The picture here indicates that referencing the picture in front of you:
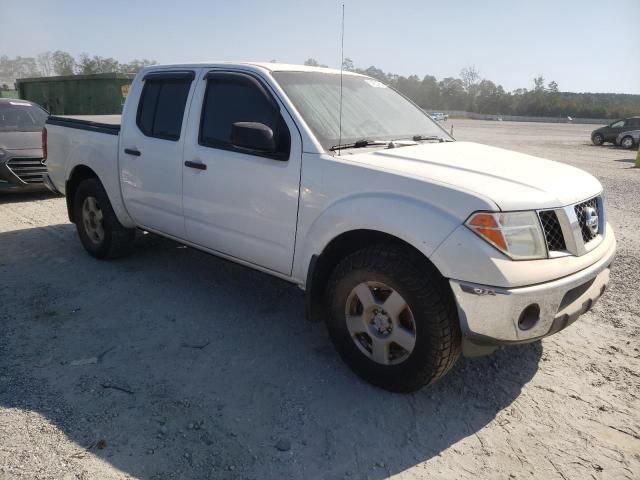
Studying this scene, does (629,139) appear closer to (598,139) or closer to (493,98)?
(598,139)

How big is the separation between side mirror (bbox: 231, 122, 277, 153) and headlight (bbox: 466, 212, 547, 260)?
133 centimetres

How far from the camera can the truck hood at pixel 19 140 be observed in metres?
7.43

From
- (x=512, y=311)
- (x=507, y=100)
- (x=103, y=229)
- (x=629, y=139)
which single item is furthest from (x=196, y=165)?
(x=507, y=100)

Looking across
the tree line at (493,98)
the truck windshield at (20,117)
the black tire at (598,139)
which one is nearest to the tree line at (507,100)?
the tree line at (493,98)

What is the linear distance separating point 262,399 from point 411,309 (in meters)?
1.01

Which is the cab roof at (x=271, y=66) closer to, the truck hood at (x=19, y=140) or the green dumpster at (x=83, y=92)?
the truck hood at (x=19, y=140)

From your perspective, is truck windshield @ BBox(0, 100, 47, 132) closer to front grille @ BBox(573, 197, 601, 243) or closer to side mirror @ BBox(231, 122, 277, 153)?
side mirror @ BBox(231, 122, 277, 153)

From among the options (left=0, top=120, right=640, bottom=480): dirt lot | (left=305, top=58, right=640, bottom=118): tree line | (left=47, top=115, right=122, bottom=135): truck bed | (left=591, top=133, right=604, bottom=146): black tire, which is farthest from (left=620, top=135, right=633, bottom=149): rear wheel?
(left=305, top=58, right=640, bottom=118): tree line

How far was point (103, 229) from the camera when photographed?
189 inches

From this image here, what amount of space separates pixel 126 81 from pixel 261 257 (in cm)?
1191

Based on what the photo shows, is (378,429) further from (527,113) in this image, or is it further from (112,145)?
(527,113)

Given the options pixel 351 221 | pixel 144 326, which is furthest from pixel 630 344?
pixel 144 326

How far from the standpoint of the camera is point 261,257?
3357 millimetres

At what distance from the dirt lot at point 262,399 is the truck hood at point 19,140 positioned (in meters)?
4.28
